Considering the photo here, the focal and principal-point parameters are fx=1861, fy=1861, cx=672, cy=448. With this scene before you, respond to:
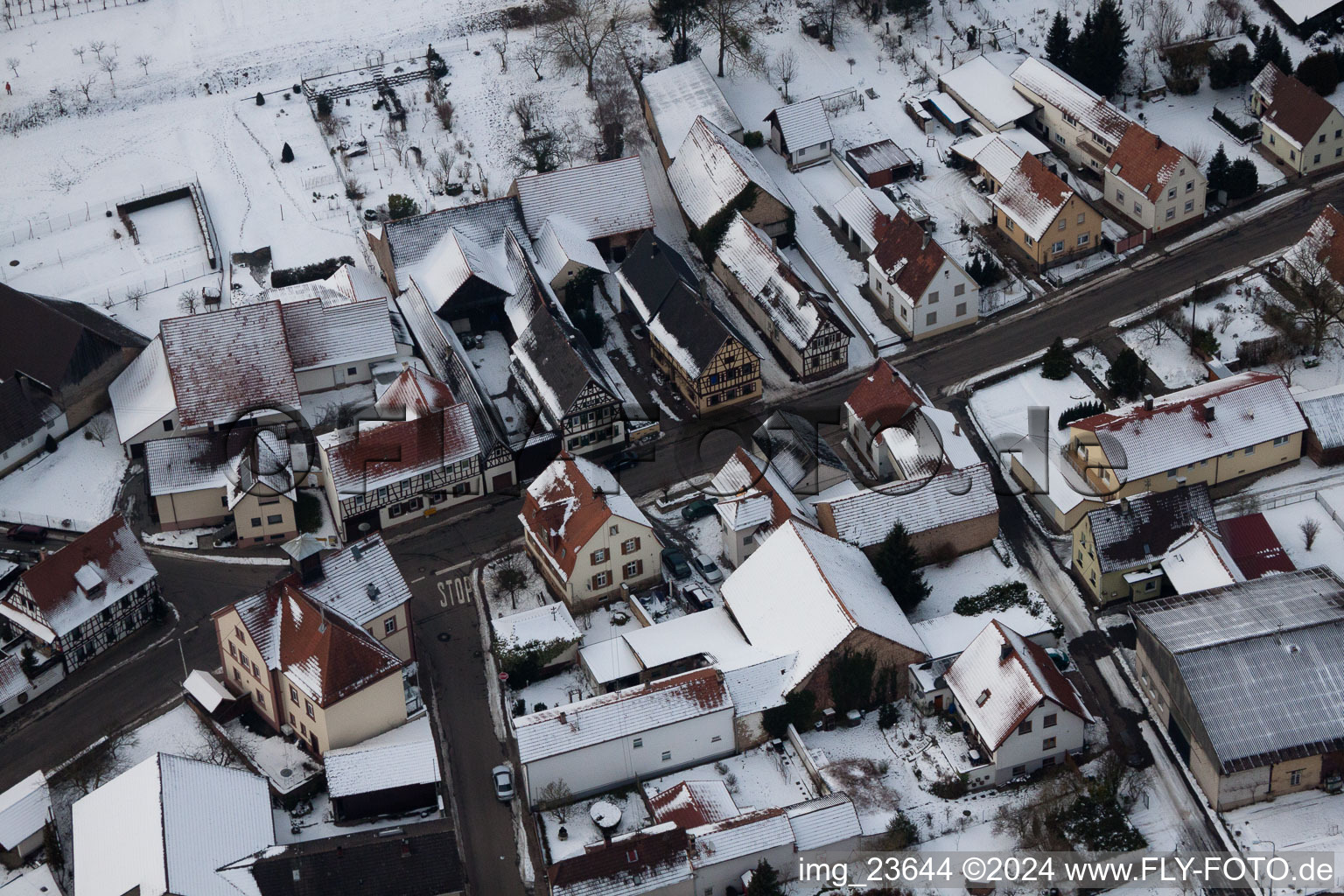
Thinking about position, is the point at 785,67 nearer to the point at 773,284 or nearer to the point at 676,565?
the point at 773,284

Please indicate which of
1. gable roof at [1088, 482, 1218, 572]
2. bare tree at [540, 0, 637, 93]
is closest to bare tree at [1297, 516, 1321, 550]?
gable roof at [1088, 482, 1218, 572]

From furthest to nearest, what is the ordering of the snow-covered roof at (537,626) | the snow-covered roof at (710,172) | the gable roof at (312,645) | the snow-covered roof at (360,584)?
the snow-covered roof at (710,172)
the snow-covered roof at (537,626)
the snow-covered roof at (360,584)
the gable roof at (312,645)

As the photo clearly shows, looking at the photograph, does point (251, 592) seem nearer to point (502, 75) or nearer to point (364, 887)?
point (364, 887)

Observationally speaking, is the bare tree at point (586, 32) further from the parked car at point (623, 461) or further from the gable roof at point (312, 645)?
the gable roof at point (312, 645)

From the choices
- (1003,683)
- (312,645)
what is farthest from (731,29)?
(312,645)

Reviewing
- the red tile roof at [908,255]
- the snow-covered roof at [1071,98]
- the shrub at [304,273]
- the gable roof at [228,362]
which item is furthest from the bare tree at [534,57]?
the gable roof at [228,362]

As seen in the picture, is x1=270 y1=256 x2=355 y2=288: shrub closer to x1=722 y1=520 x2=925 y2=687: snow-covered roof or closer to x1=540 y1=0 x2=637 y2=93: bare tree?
x1=540 y1=0 x2=637 y2=93: bare tree

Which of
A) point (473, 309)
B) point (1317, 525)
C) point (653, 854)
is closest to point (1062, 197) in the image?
point (1317, 525)
